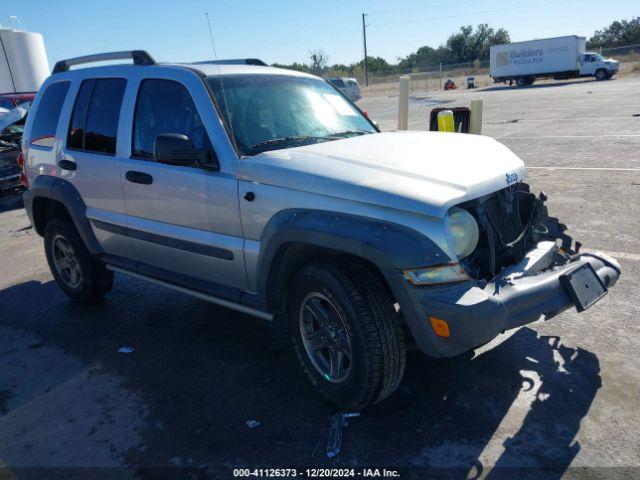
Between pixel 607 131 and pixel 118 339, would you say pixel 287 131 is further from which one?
pixel 607 131

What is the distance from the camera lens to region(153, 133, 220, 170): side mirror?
3363 millimetres

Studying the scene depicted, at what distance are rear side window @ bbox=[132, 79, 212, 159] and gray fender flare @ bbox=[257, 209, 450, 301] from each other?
891 mm

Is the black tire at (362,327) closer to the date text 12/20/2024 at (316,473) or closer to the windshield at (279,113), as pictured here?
the date text 12/20/2024 at (316,473)

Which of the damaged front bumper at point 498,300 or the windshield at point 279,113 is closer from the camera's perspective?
the damaged front bumper at point 498,300

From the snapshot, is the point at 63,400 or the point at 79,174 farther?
the point at 79,174

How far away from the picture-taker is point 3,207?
33.3 ft

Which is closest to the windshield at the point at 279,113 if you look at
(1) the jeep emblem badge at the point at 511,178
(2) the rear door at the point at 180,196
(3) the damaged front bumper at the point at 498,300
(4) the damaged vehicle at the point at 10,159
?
(2) the rear door at the point at 180,196

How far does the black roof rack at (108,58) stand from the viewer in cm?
422

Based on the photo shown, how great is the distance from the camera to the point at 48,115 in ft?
16.5

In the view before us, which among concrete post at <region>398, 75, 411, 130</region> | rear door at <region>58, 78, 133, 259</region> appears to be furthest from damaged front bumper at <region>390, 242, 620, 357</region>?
concrete post at <region>398, 75, 411, 130</region>

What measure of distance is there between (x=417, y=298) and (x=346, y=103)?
2.43 meters

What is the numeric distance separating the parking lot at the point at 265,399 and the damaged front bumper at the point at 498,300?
57cm

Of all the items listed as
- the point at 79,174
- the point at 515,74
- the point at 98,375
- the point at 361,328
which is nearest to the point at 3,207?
the point at 79,174

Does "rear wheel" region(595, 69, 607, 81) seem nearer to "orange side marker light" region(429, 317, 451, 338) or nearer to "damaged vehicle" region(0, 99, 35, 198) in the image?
"damaged vehicle" region(0, 99, 35, 198)
